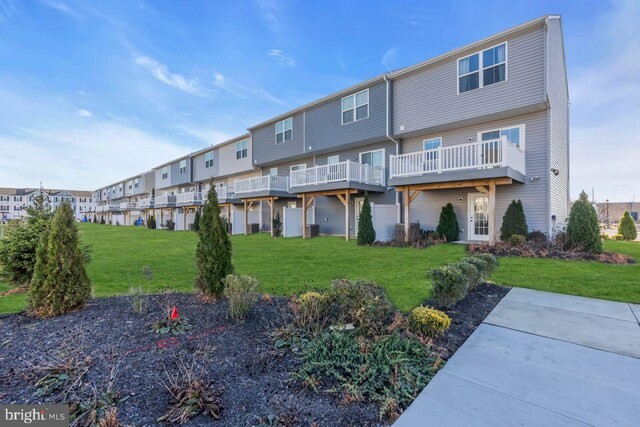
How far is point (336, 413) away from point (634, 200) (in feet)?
249

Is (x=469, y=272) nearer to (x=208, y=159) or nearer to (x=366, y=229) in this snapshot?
(x=366, y=229)

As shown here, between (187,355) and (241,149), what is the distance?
23018mm

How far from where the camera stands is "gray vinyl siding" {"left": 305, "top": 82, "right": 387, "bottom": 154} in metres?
14.4

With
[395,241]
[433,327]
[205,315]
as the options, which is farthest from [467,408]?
[395,241]

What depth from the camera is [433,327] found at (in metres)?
3.23

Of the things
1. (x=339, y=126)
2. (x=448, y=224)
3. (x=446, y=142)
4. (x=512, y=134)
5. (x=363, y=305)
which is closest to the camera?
(x=363, y=305)

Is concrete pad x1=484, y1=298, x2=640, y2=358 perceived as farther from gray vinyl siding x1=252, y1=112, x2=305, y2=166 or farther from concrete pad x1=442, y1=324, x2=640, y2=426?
gray vinyl siding x1=252, y1=112, x2=305, y2=166

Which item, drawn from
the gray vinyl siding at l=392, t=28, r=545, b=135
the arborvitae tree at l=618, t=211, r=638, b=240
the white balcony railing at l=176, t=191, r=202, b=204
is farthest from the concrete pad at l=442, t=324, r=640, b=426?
the white balcony railing at l=176, t=191, r=202, b=204

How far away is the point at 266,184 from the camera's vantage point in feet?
60.3

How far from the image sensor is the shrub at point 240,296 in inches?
145

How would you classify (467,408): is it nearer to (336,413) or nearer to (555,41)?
(336,413)

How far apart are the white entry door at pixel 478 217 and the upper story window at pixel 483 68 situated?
448 cm

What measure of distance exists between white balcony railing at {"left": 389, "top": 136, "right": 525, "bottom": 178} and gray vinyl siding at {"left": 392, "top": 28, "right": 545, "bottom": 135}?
193 cm

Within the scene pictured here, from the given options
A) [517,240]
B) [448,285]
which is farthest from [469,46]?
[448,285]
